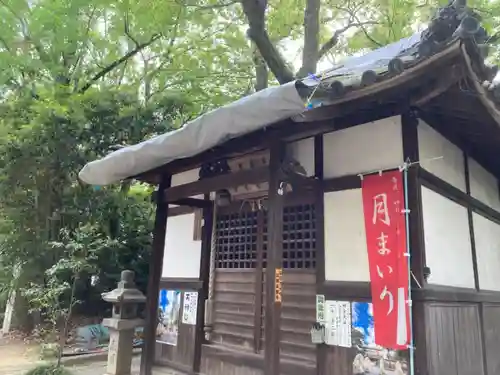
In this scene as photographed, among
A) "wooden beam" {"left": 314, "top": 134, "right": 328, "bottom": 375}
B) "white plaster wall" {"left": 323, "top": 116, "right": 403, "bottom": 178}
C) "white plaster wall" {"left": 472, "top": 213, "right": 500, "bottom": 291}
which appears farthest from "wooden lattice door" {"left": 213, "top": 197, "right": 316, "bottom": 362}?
"white plaster wall" {"left": 472, "top": 213, "right": 500, "bottom": 291}

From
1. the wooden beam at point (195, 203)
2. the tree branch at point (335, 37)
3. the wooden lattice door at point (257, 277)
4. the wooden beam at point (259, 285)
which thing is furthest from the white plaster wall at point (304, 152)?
the tree branch at point (335, 37)

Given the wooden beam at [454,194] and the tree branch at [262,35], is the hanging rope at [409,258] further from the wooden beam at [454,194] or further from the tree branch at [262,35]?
the tree branch at [262,35]

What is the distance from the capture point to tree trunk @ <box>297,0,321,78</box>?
10117mm

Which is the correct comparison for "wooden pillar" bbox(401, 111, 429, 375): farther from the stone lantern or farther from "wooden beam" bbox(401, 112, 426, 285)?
the stone lantern

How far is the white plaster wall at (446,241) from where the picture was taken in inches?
183

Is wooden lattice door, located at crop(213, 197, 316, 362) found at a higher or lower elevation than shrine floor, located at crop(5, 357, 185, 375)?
higher

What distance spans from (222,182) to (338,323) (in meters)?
2.30

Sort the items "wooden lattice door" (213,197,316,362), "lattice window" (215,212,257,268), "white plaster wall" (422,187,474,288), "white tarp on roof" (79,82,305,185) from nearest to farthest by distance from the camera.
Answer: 1. "white tarp on roof" (79,82,305,185)
2. "white plaster wall" (422,187,474,288)
3. "wooden lattice door" (213,197,316,362)
4. "lattice window" (215,212,257,268)

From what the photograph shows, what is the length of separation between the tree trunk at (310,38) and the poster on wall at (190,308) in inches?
237

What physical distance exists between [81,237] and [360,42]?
10.3m

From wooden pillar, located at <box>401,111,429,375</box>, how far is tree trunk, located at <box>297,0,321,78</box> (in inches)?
230

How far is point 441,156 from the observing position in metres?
5.28

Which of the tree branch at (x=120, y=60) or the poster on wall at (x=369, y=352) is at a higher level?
the tree branch at (x=120, y=60)

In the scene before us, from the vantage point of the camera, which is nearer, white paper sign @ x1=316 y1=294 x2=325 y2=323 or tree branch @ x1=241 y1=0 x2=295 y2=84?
white paper sign @ x1=316 y1=294 x2=325 y2=323
